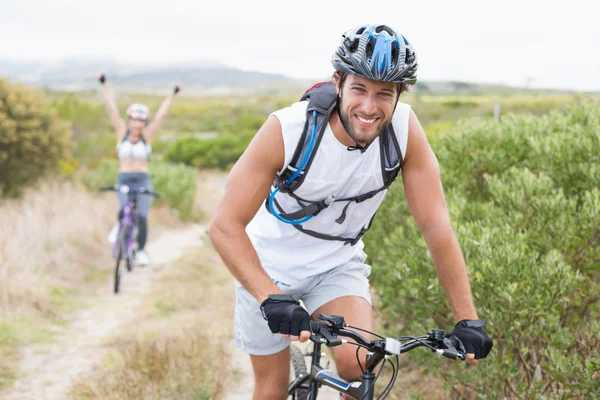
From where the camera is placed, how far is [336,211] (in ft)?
9.57

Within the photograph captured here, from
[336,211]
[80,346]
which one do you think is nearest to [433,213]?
[336,211]

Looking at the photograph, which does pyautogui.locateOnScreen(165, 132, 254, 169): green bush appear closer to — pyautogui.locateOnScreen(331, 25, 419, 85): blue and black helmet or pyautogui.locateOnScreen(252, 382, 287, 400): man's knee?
pyautogui.locateOnScreen(252, 382, 287, 400): man's knee

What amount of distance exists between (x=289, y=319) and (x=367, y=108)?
34.7 inches

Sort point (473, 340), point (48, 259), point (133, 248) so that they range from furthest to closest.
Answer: point (133, 248) → point (48, 259) → point (473, 340)

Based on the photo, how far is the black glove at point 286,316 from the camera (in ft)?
7.55

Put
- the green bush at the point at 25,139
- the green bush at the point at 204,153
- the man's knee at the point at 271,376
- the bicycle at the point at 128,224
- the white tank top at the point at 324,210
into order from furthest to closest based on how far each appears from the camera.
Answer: the green bush at the point at 204,153, the green bush at the point at 25,139, the bicycle at the point at 128,224, the man's knee at the point at 271,376, the white tank top at the point at 324,210

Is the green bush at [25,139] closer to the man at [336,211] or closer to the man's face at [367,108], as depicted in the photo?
the man at [336,211]

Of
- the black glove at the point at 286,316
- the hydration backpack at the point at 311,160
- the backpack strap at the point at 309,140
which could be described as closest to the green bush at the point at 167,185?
the hydration backpack at the point at 311,160

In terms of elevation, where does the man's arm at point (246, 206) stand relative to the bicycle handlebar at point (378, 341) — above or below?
above

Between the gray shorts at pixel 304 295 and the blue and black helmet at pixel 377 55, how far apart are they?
3.06ft

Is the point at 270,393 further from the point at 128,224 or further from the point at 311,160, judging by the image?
the point at 128,224

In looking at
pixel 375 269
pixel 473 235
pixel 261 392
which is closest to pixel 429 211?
pixel 473 235

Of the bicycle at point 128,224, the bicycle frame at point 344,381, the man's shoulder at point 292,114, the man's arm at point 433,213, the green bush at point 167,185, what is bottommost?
the green bush at point 167,185

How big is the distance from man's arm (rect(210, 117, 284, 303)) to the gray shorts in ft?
1.64
